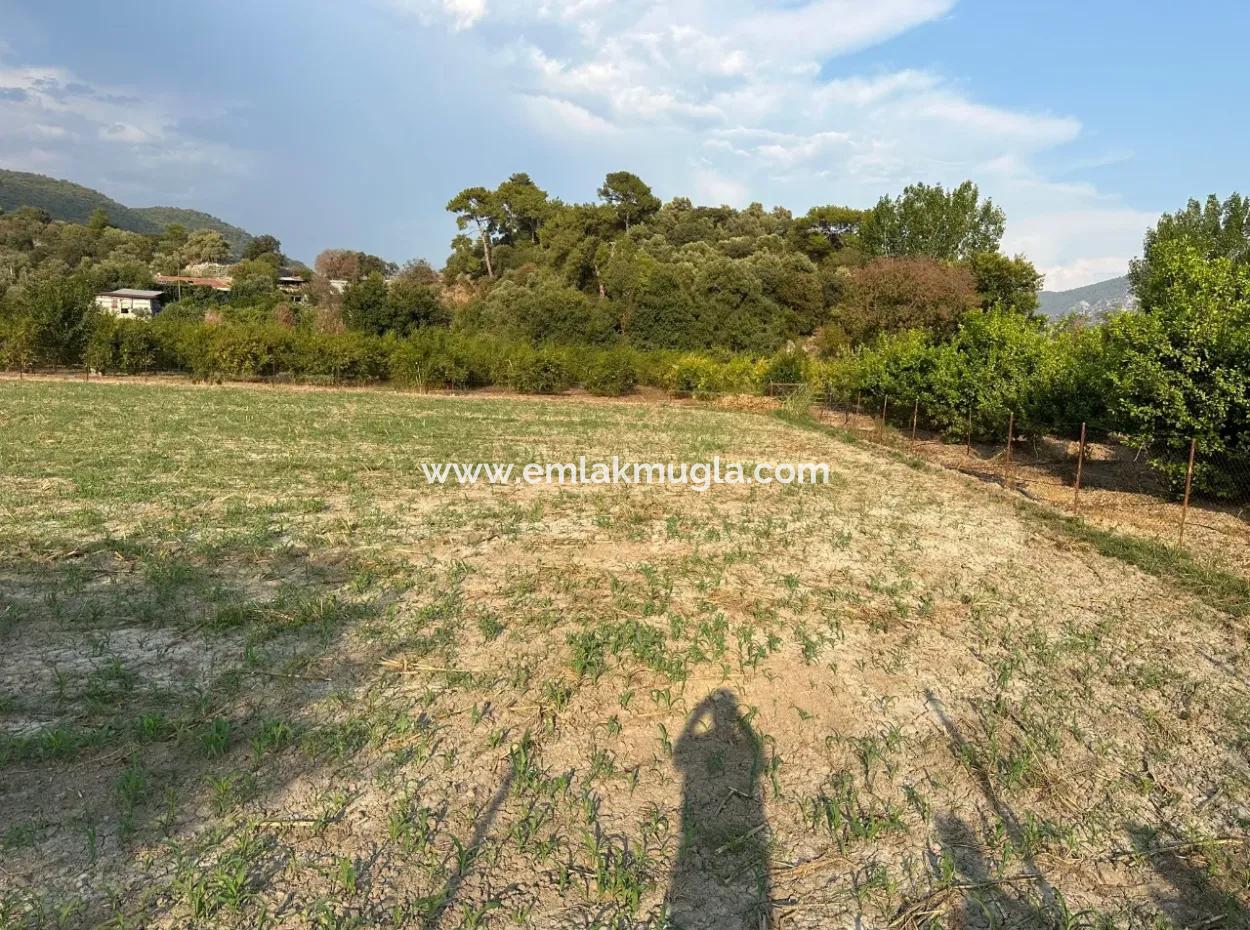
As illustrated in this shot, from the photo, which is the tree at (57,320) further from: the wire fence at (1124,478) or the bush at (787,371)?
the wire fence at (1124,478)

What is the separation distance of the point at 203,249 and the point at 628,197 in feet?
162

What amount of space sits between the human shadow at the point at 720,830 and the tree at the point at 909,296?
99.2ft

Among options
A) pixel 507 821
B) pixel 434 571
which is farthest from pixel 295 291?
pixel 507 821

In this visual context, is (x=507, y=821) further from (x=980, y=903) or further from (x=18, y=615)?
(x=18, y=615)

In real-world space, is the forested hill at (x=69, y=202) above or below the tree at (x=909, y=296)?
above

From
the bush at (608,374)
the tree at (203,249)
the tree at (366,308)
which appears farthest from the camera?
the tree at (203,249)

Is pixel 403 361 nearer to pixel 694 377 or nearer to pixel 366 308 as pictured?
pixel 366 308

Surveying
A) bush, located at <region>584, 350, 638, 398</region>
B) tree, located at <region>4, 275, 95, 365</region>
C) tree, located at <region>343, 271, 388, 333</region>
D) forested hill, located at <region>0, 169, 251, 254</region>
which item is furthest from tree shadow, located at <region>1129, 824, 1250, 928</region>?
forested hill, located at <region>0, 169, 251, 254</region>

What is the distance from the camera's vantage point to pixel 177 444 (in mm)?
12234

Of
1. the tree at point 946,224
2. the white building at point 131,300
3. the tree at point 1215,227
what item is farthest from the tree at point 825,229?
the white building at point 131,300

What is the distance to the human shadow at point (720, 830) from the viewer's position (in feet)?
8.20

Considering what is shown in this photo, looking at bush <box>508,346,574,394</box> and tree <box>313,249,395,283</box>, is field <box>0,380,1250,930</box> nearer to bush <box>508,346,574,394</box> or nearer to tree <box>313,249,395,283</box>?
bush <box>508,346,574,394</box>

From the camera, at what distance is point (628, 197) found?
5072cm

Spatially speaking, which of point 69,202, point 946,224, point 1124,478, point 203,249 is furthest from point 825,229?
point 69,202
